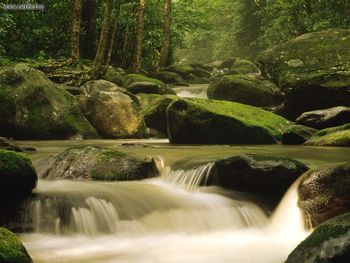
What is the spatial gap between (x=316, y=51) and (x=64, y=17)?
10.8 meters

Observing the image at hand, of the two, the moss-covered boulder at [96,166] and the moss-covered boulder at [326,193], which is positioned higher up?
the moss-covered boulder at [326,193]

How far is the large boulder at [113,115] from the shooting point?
12391 millimetres

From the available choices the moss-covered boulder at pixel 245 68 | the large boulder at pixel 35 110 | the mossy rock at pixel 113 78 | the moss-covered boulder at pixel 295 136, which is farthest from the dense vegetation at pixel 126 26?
the moss-covered boulder at pixel 295 136

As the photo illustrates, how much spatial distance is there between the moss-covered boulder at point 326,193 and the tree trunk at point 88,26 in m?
16.2

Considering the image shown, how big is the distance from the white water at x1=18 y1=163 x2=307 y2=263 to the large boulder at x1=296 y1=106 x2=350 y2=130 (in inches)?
218

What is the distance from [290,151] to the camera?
904 centimetres

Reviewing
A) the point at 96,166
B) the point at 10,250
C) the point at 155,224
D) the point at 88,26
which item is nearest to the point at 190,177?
the point at 96,166

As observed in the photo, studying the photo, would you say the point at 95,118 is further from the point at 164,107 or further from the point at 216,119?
the point at 216,119

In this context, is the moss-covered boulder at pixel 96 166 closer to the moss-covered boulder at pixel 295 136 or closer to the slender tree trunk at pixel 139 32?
the moss-covered boulder at pixel 295 136

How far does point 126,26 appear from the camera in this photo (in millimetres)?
22531

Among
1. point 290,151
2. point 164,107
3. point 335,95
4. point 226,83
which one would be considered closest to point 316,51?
point 335,95

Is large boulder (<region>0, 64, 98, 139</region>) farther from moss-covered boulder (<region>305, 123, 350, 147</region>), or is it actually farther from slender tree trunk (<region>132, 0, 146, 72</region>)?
slender tree trunk (<region>132, 0, 146, 72</region>)

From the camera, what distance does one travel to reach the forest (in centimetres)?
534

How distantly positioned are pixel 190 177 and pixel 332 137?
3.96 metres
